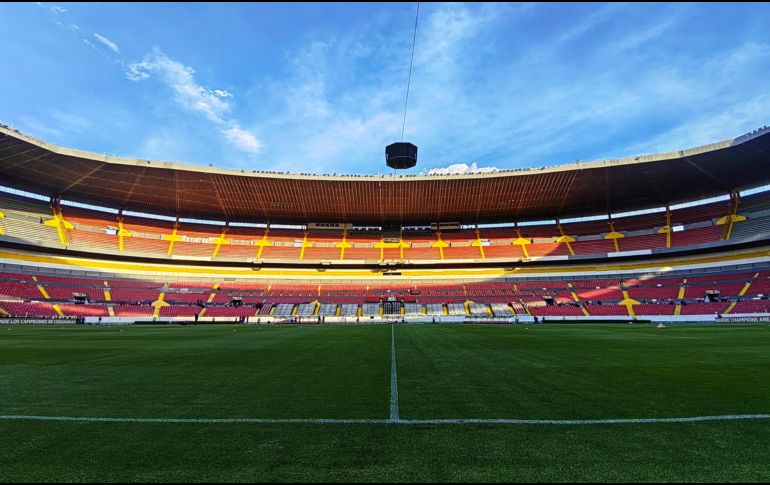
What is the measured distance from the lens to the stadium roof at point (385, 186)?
3881 cm

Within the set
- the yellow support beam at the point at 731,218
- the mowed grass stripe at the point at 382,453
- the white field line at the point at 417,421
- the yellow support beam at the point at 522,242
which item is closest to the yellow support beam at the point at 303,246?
the yellow support beam at the point at 522,242

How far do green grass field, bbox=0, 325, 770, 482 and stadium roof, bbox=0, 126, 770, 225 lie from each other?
3854 centimetres

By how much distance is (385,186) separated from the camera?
1918 inches

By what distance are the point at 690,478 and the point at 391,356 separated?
858 cm

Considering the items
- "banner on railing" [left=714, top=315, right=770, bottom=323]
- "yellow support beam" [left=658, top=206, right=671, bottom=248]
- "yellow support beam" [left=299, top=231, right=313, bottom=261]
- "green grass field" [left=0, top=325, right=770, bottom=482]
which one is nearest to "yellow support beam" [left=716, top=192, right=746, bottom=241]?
"yellow support beam" [left=658, top=206, right=671, bottom=248]

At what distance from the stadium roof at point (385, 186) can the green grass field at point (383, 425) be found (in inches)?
1517

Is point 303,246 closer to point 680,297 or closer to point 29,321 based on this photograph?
point 29,321

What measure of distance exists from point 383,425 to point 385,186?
4541 centimetres

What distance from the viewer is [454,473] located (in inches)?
114

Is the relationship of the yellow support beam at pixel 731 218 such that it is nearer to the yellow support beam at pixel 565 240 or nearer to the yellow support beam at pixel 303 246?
the yellow support beam at pixel 565 240

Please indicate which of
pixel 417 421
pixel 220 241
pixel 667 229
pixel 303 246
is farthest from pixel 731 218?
pixel 220 241

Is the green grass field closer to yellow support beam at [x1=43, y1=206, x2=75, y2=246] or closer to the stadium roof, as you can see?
the stadium roof

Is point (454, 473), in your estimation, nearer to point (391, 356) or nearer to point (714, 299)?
point (391, 356)

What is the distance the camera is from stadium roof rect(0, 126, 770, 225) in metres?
38.8
